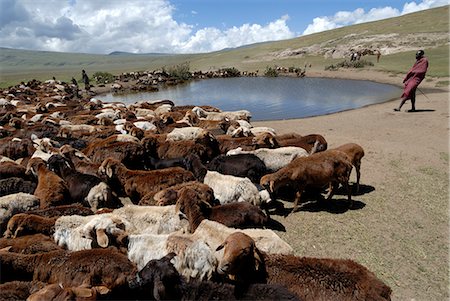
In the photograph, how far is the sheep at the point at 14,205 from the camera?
718cm

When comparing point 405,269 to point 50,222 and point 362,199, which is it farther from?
point 50,222

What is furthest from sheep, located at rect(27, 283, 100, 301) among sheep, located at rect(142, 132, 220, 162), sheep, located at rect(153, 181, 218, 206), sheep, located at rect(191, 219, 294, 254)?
sheep, located at rect(142, 132, 220, 162)

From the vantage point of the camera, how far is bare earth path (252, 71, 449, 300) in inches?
235

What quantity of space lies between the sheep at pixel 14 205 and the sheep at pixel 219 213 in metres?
3.48

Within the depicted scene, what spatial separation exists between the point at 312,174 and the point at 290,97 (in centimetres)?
2117

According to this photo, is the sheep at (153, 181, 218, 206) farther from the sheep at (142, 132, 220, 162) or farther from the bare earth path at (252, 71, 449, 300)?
the sheep at (142, 132, 220, 162)

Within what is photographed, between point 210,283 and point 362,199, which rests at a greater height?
point 210,283

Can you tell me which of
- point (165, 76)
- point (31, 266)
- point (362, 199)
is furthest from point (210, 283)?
point (165, 76)

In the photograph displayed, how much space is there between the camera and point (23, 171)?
9.23m

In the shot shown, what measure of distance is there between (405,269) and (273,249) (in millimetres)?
2447

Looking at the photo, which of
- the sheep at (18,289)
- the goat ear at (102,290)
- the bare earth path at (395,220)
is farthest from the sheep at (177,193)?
the sheep at (18,289)

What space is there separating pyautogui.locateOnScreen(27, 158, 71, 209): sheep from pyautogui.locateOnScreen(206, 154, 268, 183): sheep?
3.54 meters

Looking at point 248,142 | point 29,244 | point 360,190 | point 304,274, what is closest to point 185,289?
point 304,274

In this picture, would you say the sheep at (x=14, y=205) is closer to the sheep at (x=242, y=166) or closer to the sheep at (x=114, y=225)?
the sheep at (x=114, y=225)
